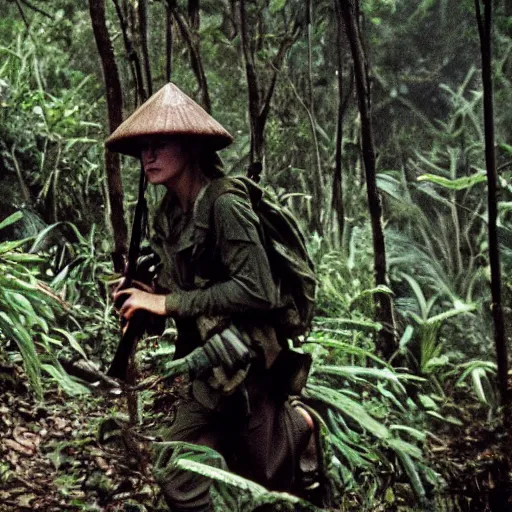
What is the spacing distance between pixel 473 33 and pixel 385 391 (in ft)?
9.80

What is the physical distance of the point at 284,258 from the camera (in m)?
1.92

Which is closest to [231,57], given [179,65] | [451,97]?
[179,65]

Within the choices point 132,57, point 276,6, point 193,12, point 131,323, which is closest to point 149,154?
point 131,323

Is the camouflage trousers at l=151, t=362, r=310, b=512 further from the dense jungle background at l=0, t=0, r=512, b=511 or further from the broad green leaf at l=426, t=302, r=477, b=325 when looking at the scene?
the broad green leaf at l=426, t=302, r=477, b=325

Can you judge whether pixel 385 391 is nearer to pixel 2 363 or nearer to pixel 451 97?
pixel 2 363

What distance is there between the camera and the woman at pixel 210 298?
181 centimetres

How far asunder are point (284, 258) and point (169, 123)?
46cm

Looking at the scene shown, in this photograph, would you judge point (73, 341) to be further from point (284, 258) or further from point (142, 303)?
point (284, 258)

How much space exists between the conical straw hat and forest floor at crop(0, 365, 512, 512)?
1.18m

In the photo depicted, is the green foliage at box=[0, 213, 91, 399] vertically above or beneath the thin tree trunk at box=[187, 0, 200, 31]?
beneath

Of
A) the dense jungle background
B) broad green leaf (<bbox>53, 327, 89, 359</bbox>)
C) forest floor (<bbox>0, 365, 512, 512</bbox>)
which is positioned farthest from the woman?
broad green leaf (<bbox>53, 327, 89, 359</bbox>)

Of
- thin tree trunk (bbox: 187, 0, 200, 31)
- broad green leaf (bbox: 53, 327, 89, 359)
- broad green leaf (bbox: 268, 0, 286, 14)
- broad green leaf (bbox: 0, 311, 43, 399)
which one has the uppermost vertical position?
broad green leaf (bbox: 268, 0, 286, 14)

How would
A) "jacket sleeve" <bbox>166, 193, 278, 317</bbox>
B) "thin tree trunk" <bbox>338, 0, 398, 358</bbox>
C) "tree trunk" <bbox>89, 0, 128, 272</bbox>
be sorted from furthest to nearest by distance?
"thin tree trunk" <bbox>338, 0, 398, 358</bbox>, "tree trunk" <bbox>89, 0, 128, 272</bbox>, "jacket sleeve" <bbox>166, 193, 278, 317</bbox>

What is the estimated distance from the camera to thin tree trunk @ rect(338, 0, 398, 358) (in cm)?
296
